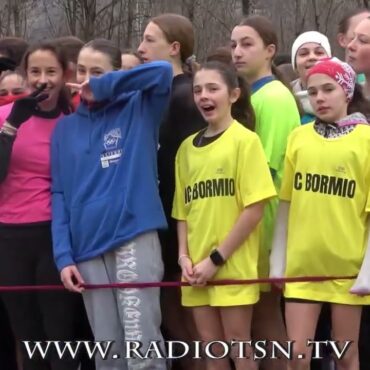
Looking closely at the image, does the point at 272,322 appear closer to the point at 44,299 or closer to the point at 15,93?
the point at 44,299

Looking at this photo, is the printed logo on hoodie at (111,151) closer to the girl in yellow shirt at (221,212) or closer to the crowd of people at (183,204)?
the crowd of people at (183,204)

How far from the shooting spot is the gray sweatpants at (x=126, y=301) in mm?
4273

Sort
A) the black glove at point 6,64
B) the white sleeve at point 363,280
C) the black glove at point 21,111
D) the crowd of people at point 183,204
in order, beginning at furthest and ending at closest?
the black glove at point 6,64
the black glove at point 21,111
the crowd of people at point 183,204
the white sleeve at point 363,280

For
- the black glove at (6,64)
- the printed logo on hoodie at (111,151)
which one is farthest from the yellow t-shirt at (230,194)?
the black glove at (6,64)

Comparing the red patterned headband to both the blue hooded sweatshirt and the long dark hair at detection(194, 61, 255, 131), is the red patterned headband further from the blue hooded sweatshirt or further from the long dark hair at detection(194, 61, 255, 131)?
the blue hooded sweatshirt

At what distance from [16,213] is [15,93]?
1.01 metres

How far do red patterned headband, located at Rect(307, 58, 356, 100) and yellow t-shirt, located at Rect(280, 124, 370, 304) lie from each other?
0.22 meters

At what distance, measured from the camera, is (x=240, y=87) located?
4621 mm

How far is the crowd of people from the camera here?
427cm

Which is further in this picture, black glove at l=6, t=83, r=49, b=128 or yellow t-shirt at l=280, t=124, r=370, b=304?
black glove at l=6, t=83, r=49, b=128

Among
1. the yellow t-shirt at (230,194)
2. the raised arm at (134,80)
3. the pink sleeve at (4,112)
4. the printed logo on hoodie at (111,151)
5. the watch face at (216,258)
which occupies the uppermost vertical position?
the raised arm at (134,80)

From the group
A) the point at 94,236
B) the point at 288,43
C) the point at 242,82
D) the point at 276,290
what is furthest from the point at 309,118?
the point at 288,43

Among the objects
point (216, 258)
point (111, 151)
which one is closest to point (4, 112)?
point (111, 151)

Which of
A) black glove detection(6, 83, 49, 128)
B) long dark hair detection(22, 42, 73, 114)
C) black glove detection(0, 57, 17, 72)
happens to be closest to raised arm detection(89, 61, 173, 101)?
black glove detection(6, 83, 49, 128)
